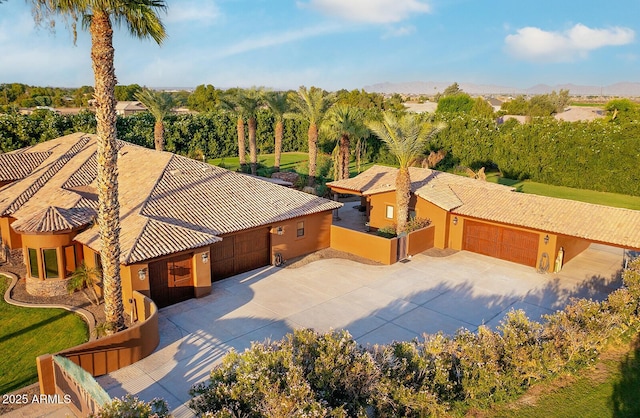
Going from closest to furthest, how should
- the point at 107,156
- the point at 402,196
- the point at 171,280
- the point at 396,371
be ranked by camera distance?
the point at 396,371
the point at 107,156
the point at 171,280
the point at 402,196

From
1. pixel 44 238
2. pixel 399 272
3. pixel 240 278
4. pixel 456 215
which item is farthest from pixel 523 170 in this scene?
pixel 44 238

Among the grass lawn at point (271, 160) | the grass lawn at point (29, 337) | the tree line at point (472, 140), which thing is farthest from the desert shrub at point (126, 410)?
the grass lawn at point (271, 160)

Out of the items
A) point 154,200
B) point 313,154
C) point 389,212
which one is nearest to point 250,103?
point 313,154

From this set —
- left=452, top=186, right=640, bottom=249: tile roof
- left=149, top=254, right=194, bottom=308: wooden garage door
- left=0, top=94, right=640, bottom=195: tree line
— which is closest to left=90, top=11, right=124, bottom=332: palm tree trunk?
left=149, top=254, right=194, bottom=308: wooden garage door

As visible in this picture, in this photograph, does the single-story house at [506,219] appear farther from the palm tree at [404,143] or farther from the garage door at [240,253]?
the garage door at [240,253]

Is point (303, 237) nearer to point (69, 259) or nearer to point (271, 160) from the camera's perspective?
point (69, 259)

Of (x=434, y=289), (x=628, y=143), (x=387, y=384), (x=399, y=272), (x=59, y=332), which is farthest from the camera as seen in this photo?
(x=628, y=143)

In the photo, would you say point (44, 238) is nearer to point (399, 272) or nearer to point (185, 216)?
point (185, 216)
